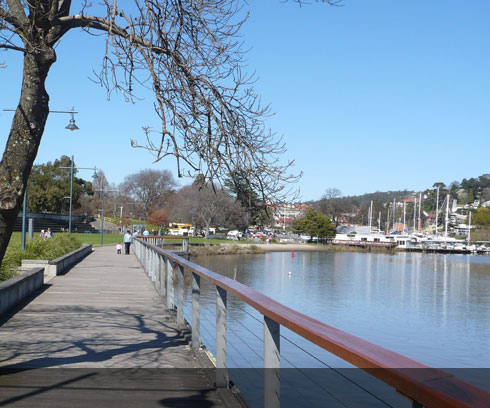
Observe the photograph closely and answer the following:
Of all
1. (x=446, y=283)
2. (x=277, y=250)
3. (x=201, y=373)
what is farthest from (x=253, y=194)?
(x=277, y=250)

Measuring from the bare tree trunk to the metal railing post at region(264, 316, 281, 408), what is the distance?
267 cm

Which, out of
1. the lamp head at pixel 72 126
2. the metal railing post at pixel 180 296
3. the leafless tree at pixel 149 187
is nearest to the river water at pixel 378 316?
the metal railing post at pixel 180 296

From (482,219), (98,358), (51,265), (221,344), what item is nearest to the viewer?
(221,344)

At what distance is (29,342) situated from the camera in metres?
6.82

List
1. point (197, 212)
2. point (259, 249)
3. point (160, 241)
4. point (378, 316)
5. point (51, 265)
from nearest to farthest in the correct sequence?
point (51, 265) → point (378, 316) → point (160, 241) → point (259, 249) → point (197, 212)

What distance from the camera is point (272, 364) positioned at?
3.52 meters

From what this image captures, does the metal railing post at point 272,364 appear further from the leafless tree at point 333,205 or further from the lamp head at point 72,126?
the leafless tree at point 333,205

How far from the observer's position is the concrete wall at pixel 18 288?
28.5ft

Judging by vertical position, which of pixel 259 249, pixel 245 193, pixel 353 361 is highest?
pixel 245 193

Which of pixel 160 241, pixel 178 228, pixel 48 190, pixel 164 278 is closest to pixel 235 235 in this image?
pixel 178 228

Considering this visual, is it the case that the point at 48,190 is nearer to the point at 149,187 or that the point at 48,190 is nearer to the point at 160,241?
the point at 149,187

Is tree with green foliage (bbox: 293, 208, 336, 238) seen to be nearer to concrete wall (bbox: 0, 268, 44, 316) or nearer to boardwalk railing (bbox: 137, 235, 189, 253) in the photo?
boardwalk railing (bbox: 137, 235, 189, 253)

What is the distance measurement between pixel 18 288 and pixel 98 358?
171 inches

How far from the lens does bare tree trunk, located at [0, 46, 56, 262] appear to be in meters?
5.01
